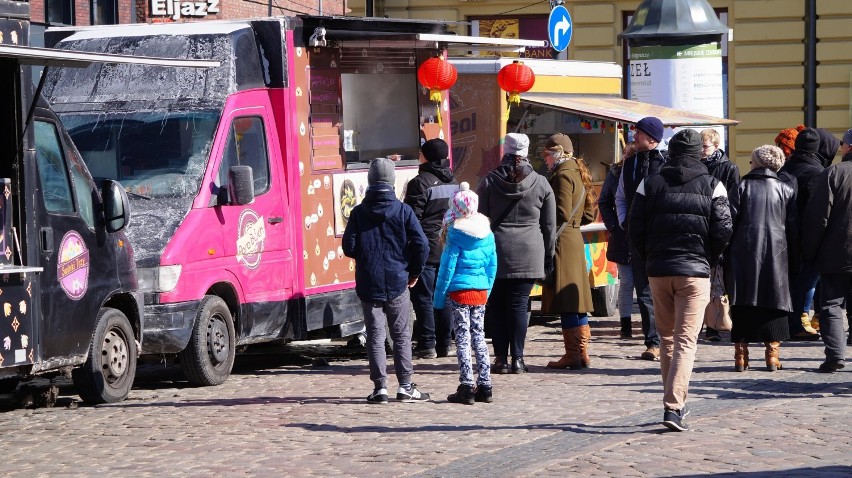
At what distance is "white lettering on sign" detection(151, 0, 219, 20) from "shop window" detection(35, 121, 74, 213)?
46.0 ft

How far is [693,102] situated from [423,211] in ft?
22.1

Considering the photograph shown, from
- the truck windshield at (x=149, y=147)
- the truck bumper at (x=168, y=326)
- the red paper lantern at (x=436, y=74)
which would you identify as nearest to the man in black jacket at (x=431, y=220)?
the red paper lantern at (x=436, y=74)

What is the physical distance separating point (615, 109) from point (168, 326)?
6989mm

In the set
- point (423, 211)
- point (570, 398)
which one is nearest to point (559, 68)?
point (423, 211)

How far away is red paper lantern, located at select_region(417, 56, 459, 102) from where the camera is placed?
46.6 ft

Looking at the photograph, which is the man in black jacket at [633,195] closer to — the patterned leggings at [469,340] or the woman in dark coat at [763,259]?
the woman in dark coat at [763,259]

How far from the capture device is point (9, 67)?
31.4 feet

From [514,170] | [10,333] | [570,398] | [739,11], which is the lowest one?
[570,398]

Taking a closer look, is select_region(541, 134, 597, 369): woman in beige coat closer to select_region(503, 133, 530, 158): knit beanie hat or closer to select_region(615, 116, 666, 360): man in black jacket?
select_region(615, 116, 666, 360): man in black jacket

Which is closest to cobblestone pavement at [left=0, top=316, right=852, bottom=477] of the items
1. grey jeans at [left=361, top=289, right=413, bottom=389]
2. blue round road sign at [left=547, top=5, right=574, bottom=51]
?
grey jeans at [left=361, top=289, right=413, bottom=389]

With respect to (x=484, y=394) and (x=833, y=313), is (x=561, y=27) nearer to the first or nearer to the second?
(x=833, y=313)

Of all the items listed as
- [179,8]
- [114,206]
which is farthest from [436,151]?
[179,8]

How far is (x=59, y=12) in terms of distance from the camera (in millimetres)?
A: 21984

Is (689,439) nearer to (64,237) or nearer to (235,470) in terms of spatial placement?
(235,470)
